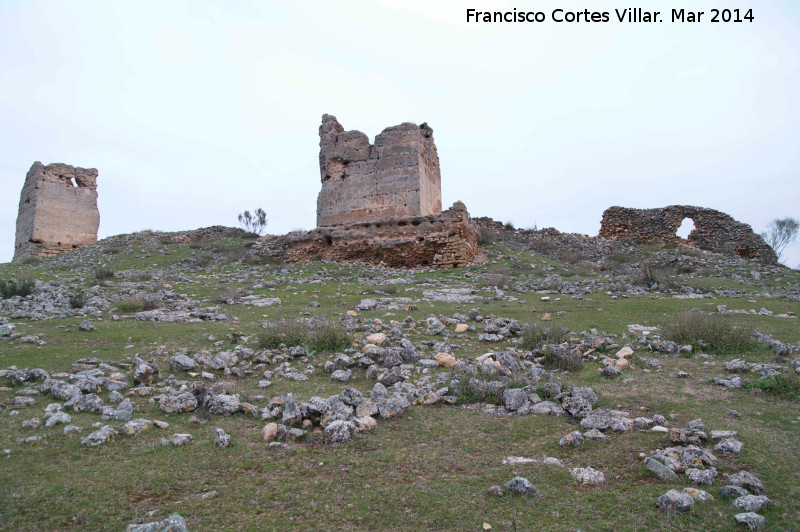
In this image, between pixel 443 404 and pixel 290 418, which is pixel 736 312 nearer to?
pixel 443 404

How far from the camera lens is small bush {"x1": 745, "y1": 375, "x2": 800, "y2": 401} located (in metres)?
3.83

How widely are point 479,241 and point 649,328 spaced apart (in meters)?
10.9

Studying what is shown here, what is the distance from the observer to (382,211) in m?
15.8

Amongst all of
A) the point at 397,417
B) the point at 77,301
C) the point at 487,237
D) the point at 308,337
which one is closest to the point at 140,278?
the point at 77,301

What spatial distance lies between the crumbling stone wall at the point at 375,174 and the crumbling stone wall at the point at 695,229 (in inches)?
394

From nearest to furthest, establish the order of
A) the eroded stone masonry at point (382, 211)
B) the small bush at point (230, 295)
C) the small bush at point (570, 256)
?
the small bush at point (230, 295) < the eroded stone masonry at point (382, 211) < the small bush at point (570, 256)

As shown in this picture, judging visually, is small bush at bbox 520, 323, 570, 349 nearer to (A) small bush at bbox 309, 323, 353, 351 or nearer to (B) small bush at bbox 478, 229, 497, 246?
(A) small bush at bbox 309, 323, 353, 351

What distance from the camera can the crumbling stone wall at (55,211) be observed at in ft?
63.9

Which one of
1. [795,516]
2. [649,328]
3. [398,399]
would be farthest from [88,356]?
[649,328]

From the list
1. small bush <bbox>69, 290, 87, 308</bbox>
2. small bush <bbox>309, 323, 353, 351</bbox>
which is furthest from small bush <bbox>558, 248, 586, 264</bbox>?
small bush <bbox>69, 290, 87, 308</bbox>

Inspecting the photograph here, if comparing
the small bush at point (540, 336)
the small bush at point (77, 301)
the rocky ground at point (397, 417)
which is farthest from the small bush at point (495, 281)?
the small bush at point (77, 301)

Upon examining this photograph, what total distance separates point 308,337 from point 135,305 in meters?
4.02

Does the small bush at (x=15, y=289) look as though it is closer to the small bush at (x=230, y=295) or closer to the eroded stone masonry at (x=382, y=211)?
the small bush at (x=230, y=295)

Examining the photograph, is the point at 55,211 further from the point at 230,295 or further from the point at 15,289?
the point at 230,295
